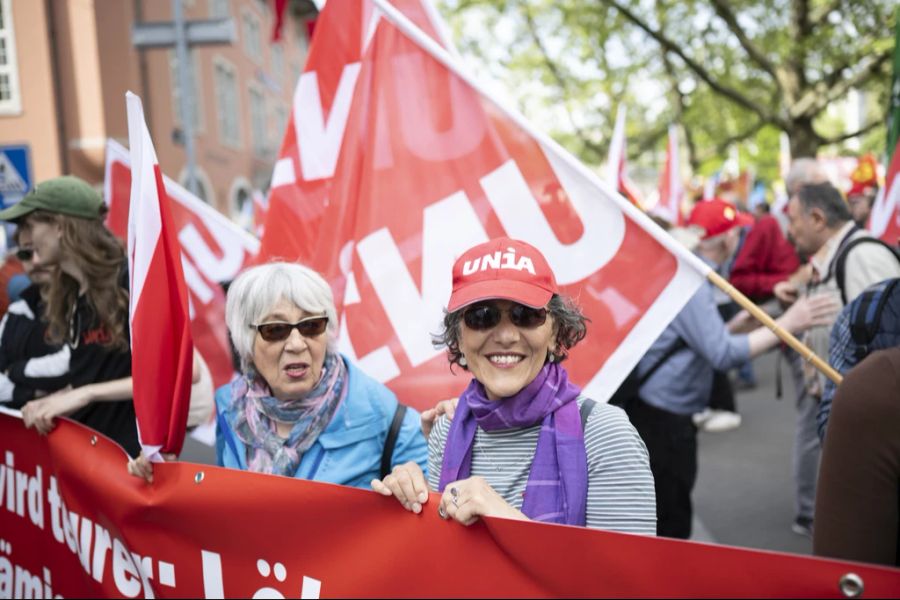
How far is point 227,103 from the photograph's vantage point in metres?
32.2

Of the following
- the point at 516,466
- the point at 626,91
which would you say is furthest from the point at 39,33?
the point at 516,466

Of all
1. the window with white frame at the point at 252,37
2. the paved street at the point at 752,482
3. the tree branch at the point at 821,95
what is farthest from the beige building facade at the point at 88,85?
the paved street at the point at 752,482

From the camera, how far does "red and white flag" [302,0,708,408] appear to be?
113 inches

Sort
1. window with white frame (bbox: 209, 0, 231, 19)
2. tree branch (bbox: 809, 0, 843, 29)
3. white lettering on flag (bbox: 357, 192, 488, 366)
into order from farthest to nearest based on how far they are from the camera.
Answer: window with white frame (bbox: 209, 0, 231, 19)
tree branch (bbox: 809, 0, 843, 29)
white lettering on flag (bbox: 357, 192, 488, 366)

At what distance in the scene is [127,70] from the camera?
21.6 meters

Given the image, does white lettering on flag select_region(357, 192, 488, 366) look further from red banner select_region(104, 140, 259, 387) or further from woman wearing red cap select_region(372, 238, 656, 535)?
red banner select_region(104, 140, 259, 387)

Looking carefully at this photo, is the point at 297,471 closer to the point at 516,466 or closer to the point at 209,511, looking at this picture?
the point at 209,511

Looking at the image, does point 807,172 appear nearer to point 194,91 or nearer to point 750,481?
point 750,481

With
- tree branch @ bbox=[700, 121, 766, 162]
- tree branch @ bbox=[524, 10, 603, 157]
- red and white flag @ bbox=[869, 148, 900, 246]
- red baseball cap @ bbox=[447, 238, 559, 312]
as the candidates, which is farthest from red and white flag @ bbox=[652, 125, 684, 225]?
tree branch @ bbox=[700, 121, 766, 162]

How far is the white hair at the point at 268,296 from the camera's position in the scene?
2695mm

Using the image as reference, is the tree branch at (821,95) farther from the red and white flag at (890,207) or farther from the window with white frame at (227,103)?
the window with white frame at (227,103)

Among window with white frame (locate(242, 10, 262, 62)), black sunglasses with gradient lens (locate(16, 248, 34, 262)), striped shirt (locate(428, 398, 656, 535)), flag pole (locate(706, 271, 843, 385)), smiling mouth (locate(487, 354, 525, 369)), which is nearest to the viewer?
striped shirt (locate(428, 398, 656, 535))

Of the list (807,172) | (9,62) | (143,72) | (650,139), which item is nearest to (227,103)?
(143,72)

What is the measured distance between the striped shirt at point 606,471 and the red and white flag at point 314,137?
192 centimetres
